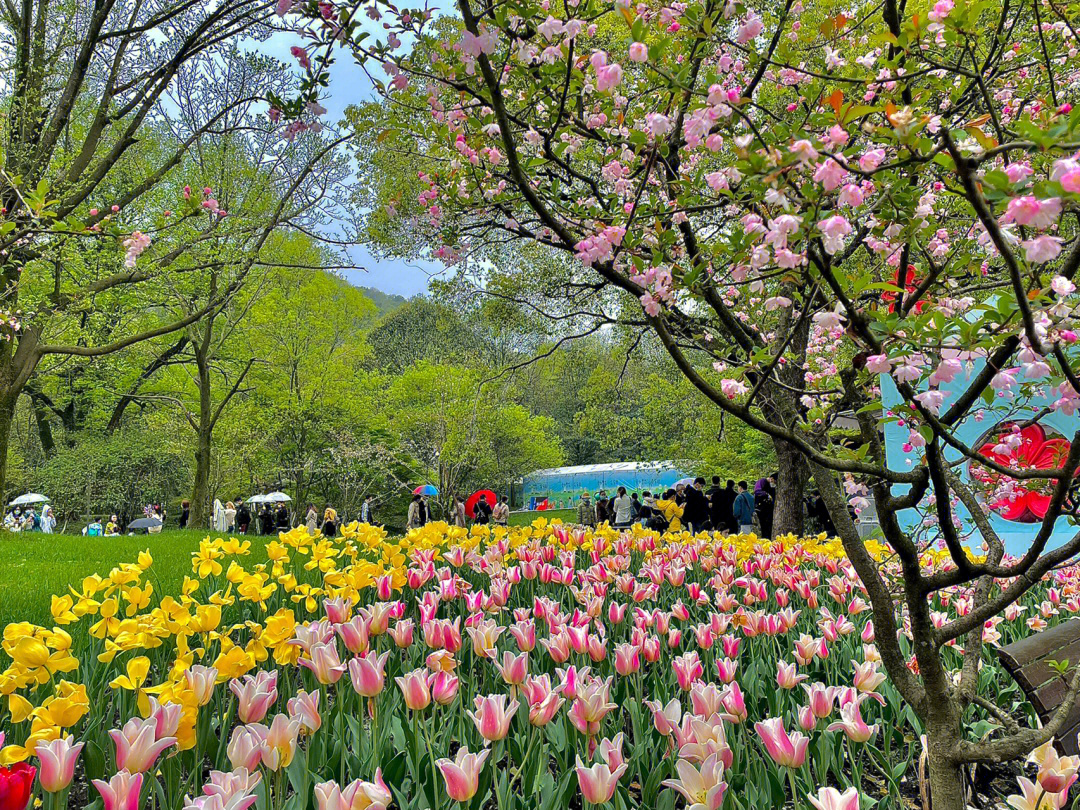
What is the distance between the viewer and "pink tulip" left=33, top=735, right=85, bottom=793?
4.63ft

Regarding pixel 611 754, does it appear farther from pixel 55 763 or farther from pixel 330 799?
pixel 55 763

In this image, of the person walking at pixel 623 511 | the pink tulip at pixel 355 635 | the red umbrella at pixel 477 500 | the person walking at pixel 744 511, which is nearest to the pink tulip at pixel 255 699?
the pink tulip at pixel 355 635

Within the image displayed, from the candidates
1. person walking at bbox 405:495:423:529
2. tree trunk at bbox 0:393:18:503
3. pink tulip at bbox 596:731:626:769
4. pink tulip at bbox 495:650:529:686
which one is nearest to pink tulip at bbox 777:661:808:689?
pink tulip at bbox 495:650:529:686

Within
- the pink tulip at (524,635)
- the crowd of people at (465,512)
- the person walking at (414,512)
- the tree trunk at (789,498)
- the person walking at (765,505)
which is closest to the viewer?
the pink tulip at (524,635)

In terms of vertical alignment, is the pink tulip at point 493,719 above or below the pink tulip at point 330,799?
below

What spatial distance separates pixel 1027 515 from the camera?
7.48m

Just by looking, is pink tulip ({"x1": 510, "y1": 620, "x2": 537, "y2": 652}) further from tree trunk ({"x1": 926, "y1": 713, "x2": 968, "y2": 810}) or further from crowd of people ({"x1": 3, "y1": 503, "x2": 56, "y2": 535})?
crowd of people ({"x1": 3, "y1": 503, "x2": 56, "y2": 535})

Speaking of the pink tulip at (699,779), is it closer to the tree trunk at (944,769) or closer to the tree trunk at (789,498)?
the tree trunk at (944,769)

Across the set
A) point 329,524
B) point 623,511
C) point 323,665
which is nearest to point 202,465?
point 329,524

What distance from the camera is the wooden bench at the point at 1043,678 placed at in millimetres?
A: 2045

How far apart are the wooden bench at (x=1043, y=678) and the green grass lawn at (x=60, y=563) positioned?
15.0 feet

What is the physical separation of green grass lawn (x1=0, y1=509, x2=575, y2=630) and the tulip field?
5.18ft

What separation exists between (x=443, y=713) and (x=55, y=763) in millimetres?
1201

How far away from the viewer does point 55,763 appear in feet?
4.68
